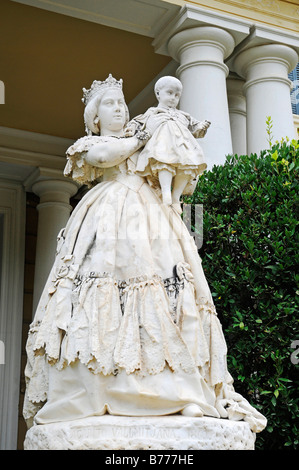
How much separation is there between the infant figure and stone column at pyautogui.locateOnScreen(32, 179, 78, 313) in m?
7.07

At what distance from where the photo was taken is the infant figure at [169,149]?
412 cm

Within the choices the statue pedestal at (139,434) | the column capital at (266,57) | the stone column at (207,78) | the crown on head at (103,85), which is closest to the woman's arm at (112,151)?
the crown on head at (103,85)

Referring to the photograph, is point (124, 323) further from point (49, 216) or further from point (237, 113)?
point (49, 216)

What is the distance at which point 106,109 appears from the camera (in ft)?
14.6

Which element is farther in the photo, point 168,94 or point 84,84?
point 84,84

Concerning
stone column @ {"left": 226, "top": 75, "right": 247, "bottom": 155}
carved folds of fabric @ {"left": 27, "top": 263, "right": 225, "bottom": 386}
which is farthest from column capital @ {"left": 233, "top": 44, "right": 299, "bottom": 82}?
carved folds of fabric @ {"left": 27, "top": 263, "right": 225, "bottom": 386}

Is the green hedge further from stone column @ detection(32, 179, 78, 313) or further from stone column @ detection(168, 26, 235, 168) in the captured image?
stone column @ detection(32, 179, 78, 313)

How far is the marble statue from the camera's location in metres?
3.57

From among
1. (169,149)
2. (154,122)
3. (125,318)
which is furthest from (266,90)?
(125,318)

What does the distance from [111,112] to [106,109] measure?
1.7 inches

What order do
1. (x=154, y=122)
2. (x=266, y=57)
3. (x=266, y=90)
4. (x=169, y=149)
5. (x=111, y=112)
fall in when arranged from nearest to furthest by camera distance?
(x=169, y=149), (x=154, y=122), (x=111, y=112), (x=266, y=90), (x=266, y=57)

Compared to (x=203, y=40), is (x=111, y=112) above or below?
below

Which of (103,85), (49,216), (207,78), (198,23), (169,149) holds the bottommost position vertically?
(169,149)
